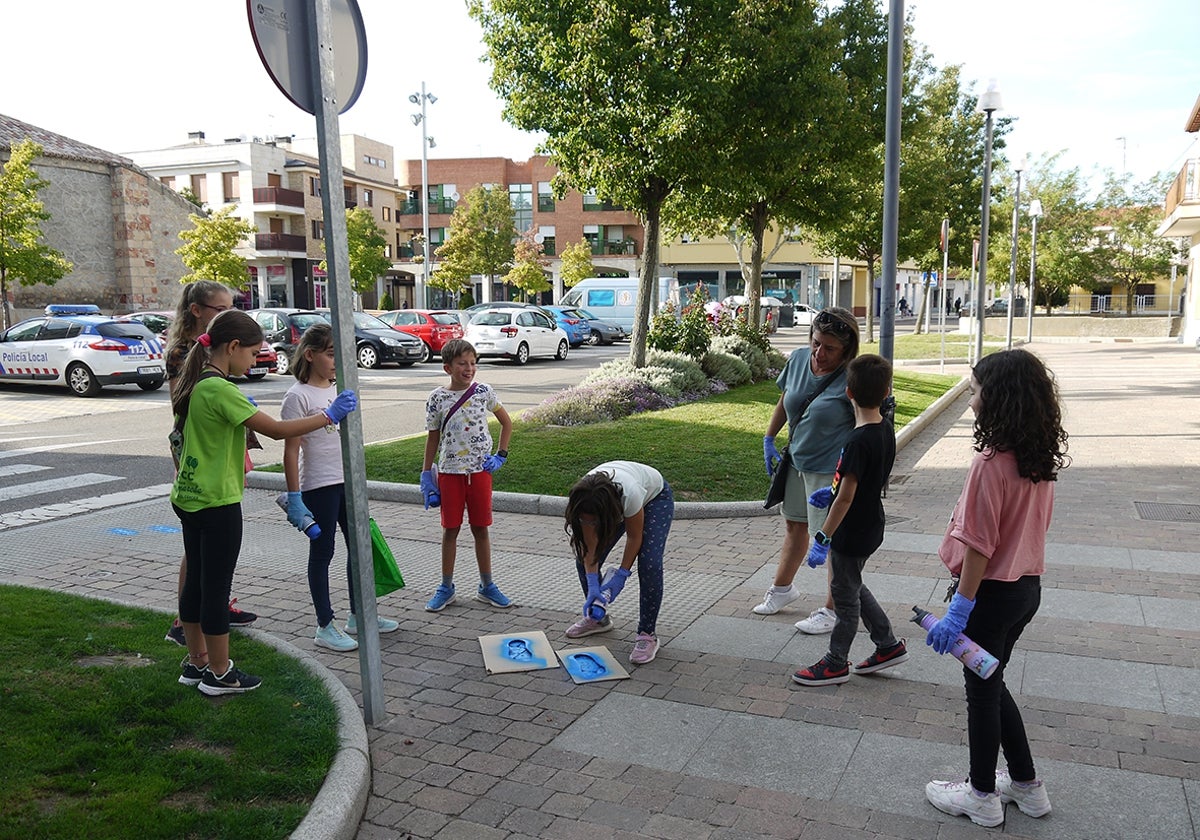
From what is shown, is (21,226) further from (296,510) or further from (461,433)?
(296,510)

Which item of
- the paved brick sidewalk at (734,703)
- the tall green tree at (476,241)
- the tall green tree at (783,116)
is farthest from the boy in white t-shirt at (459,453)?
the tall green tree at (476,241)

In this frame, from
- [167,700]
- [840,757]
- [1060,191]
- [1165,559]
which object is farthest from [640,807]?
[1060,191]

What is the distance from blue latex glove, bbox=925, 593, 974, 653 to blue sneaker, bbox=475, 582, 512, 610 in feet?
10.4

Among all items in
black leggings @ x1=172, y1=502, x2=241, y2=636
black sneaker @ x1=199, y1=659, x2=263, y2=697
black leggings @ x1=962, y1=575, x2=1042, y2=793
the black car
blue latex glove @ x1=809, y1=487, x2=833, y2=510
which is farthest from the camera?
the black car

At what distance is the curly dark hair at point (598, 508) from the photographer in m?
4.30

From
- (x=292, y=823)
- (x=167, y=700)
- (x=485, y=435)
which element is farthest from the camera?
(x=485, y=435)

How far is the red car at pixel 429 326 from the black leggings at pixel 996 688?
24.0 meters

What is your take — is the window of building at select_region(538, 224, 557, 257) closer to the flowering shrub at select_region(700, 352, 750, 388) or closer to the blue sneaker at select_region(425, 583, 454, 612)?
the flowering shrub at select_region(700, 352, 750, 388)

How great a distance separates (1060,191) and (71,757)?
171 ft

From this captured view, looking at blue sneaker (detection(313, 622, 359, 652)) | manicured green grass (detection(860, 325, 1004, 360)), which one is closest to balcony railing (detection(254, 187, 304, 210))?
manicured green grass (detection(860, 325, 1004, 360))

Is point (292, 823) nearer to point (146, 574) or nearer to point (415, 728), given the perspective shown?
point (415, 728)

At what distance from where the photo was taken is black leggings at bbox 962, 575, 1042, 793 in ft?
10.8

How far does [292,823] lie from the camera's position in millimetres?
3229

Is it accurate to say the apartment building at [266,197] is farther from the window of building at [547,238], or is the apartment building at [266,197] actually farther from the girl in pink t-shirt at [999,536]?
the girl in pink t-shirt at [999,536]
